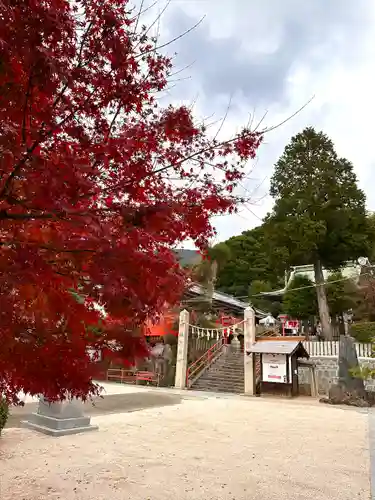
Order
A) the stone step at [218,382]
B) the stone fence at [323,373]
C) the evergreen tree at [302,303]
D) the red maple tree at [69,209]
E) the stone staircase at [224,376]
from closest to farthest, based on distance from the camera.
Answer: the red maple tree at [69,209]
the stone fence at [323,373]
the stone staircase at [224,376]
the stone step at [218,382]
the evergreen tree at [302,303]

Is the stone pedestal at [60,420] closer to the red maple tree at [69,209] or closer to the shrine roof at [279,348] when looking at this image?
the red maple tree at [69,209]

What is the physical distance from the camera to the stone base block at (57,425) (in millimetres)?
6742

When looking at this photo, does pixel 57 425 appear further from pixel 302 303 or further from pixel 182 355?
pixel 302 303

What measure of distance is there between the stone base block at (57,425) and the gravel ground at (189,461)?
0.21 meters

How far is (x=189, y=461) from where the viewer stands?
5477mm

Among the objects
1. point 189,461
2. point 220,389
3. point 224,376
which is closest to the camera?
point 189,461

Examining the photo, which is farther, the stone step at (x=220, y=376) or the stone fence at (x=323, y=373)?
the stone step at (x=220, y=376)

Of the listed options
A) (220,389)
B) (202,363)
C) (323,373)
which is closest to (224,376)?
(220,389)

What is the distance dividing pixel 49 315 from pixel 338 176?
21674mm

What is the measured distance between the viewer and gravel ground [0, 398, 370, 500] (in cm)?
427

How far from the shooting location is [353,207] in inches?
825

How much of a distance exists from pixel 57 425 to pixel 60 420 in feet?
0.29

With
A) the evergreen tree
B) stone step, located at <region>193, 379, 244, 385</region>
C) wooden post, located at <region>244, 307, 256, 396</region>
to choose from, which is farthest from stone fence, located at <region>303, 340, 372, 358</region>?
the evergreen tree

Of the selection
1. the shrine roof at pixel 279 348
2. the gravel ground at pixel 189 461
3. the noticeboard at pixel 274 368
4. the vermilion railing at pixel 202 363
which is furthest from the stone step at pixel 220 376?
the gravel ground at pixel 189 461
